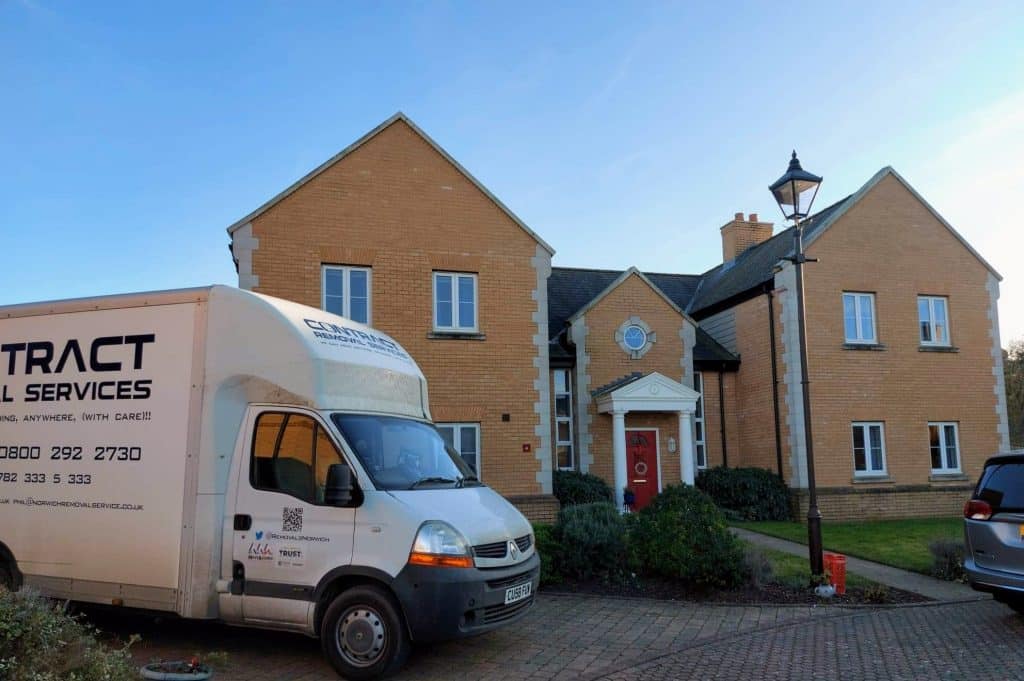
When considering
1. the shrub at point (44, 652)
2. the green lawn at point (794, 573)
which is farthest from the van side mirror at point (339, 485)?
the green lawn at point (794, 573)

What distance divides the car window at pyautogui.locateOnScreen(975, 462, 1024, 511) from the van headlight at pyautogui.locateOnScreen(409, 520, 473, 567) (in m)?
5.49

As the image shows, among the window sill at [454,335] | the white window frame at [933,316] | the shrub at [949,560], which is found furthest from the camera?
the white window frame at [933,316]

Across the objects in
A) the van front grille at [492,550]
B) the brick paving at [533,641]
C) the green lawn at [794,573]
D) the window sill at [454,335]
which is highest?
the window sill at [454,335]

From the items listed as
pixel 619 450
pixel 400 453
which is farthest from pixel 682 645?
pixel 619 450

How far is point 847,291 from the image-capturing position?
61.5 ft

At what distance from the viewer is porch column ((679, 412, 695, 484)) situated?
57.7 feet

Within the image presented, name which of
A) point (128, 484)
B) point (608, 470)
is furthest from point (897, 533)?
point (128, 484)

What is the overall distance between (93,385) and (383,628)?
11.9 feet

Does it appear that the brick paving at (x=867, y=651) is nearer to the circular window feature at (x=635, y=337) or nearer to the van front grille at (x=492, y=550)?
the van front grille at (x=492, y=550)

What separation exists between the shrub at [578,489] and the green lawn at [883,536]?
2.94 metres

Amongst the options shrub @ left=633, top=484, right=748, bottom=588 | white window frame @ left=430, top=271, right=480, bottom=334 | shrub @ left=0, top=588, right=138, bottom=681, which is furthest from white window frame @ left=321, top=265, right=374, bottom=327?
shrub @ left=0, top=588, right=138, bottom=681

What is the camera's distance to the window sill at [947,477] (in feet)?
61.2

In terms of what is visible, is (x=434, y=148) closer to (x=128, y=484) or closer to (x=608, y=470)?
(x=608, y=470)

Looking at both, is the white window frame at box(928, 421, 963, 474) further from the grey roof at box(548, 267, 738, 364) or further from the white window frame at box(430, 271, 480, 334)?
the white window frame at box(430, 271, 480, 334)
